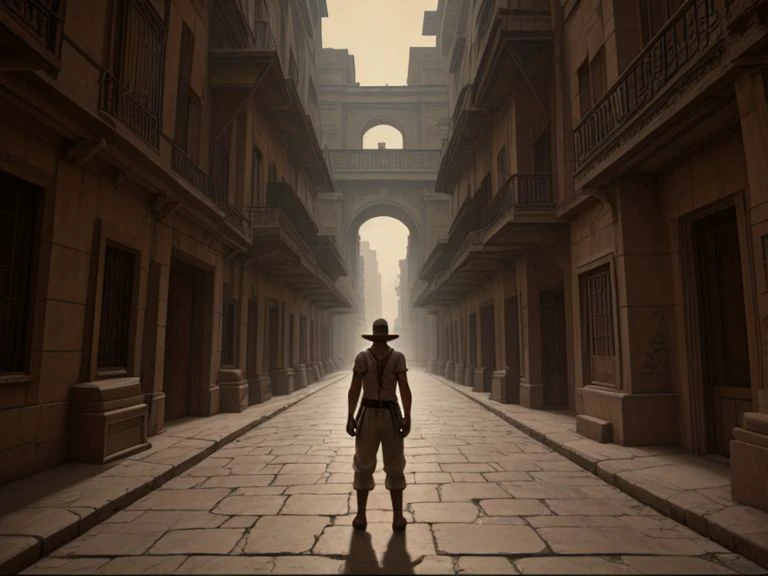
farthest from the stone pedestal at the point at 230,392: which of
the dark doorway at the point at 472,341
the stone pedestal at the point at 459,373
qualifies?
the stone pedestal at the point at 459,373

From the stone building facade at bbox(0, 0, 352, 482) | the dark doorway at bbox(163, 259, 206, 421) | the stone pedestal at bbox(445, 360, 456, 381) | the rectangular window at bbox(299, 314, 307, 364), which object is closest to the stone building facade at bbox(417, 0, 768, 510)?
the stone building facade at bbox(0, 0, 352, 482)

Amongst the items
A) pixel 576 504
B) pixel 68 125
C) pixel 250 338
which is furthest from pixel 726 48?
pixel 250 338

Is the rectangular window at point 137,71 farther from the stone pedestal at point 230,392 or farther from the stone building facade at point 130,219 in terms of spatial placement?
the stone pedestal at point 230,392

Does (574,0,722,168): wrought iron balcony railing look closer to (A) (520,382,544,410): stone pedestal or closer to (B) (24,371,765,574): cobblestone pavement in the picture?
(B) (24,371,765,574): cobblestone pavement

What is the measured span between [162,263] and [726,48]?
797cm

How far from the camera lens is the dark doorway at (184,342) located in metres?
10.9

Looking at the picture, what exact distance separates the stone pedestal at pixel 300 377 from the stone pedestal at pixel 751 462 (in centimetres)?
1611

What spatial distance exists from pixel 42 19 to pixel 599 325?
8.33 metres

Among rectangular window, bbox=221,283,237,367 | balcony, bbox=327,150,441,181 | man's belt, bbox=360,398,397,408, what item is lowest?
man's belt, bbox=360,398,397,408

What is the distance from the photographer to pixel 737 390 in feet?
21.3

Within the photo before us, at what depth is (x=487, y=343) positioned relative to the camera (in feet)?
58.4

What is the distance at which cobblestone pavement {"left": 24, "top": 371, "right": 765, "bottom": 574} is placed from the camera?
3576 mm

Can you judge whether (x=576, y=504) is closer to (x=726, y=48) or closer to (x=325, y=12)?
(x=726, y=48)

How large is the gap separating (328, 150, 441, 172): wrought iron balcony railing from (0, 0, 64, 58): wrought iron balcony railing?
1068 inches
